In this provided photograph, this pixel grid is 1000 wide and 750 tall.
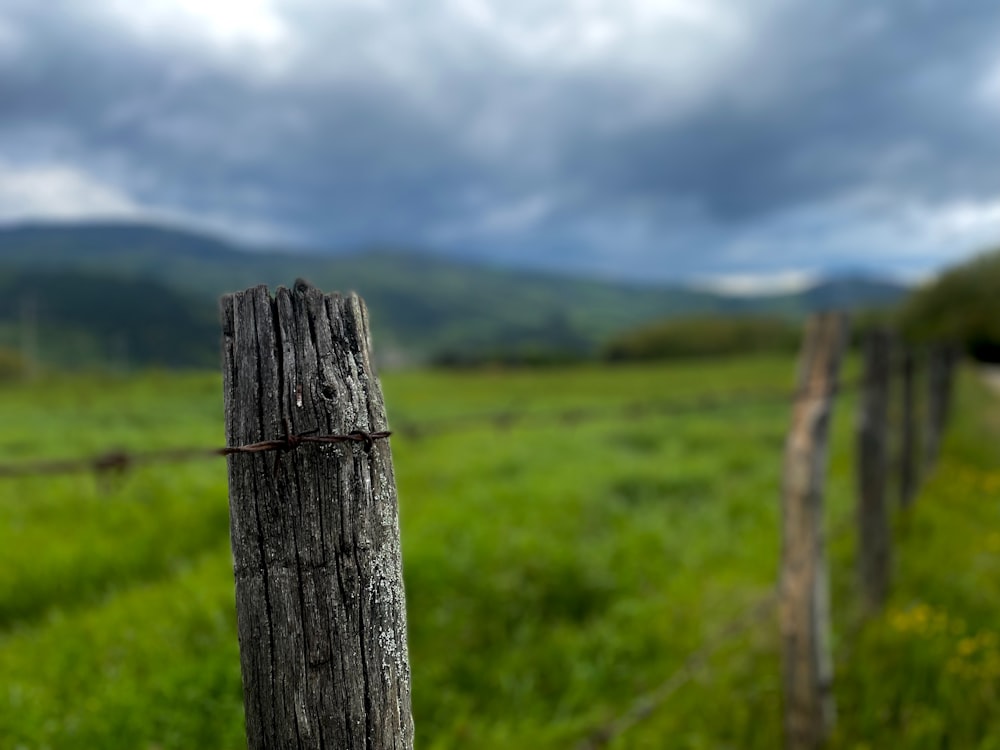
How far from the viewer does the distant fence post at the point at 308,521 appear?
141 centimetres

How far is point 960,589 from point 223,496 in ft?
22.7

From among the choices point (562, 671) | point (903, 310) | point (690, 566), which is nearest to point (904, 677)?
point (562, 671)

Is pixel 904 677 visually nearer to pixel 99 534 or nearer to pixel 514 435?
pixel 99 534

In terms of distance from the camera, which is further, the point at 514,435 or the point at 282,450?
the point at 514,435

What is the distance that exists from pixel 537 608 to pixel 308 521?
15.0ft

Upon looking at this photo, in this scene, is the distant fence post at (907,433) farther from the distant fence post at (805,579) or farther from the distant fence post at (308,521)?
the distant fence post at (308,521)

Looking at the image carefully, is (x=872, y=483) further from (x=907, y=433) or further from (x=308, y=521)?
(x=308, y=521)

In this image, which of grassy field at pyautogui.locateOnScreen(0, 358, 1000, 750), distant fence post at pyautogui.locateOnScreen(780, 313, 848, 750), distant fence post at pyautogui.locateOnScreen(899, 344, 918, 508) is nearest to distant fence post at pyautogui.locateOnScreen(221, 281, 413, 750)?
grassy field at pyautogui.locateOnScreen(0, 358, 1000, 750)

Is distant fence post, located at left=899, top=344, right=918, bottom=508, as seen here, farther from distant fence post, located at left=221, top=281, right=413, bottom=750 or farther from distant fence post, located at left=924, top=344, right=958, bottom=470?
distant fence post, located at left=221, top=281, right=413, bottom=750

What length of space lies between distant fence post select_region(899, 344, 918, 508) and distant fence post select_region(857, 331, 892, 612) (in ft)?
5.28

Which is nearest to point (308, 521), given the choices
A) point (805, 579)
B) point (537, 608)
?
point (805, 579)

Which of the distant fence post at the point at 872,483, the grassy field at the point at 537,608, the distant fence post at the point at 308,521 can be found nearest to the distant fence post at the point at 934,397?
the grassy field at the point at 537,608

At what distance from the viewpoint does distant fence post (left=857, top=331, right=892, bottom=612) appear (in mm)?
4941

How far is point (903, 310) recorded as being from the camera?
1998 inches
